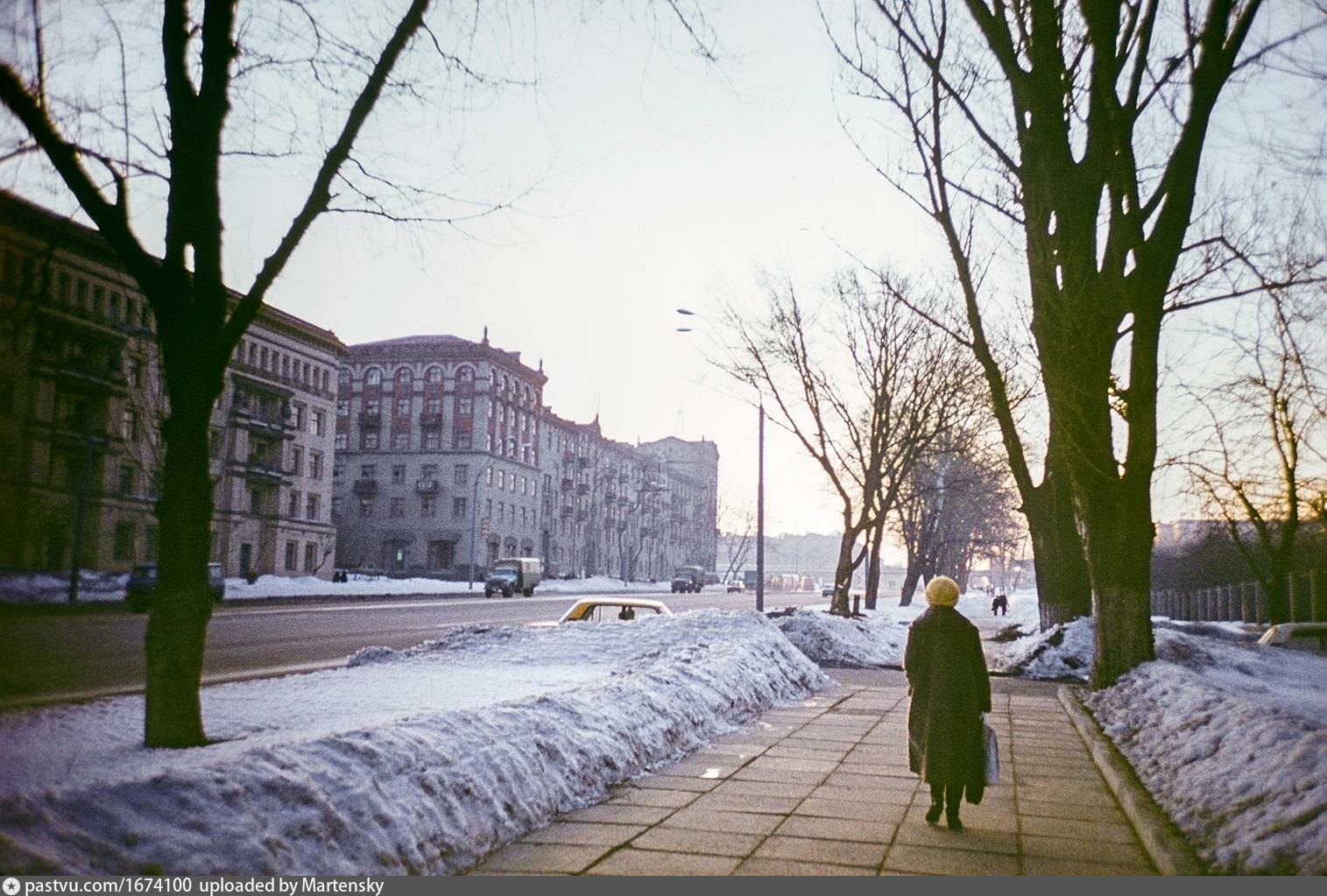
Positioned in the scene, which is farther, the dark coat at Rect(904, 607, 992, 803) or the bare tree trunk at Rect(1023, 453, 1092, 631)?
the bare tree trunk at Rect(1023, 453, 1092, 631)

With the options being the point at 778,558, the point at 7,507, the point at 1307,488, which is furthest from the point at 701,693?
the point at 778,558

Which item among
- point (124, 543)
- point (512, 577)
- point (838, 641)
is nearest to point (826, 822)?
point (838, 641)

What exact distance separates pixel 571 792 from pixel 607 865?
134 centimetres

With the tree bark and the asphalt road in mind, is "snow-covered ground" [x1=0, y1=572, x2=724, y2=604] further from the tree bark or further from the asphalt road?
the tree bark

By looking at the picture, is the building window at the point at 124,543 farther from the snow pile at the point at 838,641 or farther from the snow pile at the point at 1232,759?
the snow pile at the point at 1232,759

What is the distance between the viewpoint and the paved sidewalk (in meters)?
5.51

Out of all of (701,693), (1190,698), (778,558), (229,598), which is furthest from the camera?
(778,558)

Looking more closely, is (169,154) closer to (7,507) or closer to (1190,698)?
(7,507)

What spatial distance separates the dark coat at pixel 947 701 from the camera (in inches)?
263

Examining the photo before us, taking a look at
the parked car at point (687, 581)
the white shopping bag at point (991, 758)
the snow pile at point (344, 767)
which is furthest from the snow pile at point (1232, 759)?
the parked car at point (687, 581)

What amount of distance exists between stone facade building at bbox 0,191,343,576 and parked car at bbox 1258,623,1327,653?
19.5 metres

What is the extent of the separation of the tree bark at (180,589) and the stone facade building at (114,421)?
689 millimetres

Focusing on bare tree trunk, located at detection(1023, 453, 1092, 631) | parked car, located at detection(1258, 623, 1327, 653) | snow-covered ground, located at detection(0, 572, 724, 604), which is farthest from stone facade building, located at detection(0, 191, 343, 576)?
parked car, located at detection(1258, 623, 1327, 653)

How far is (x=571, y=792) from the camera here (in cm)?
671
